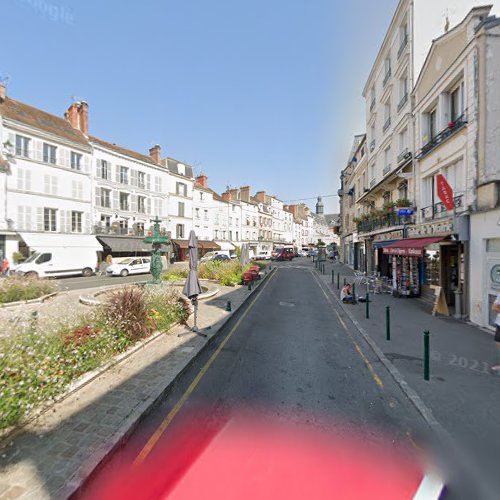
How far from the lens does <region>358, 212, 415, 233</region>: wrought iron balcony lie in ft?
43.3

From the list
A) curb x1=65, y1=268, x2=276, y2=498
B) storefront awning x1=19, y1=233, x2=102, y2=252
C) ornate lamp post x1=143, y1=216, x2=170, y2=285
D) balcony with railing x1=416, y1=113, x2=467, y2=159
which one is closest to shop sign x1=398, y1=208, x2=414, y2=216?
balcony with railing x1=416, y1=113, x2=467, y2=159

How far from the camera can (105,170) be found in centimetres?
2862

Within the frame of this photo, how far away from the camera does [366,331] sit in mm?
8000

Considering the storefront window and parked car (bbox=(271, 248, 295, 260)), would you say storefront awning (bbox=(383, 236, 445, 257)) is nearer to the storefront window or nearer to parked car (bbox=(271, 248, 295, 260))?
the storefront window

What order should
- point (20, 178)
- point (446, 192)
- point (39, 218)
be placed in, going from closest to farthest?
point (446, 192), point (20, 178), point (39, 218)

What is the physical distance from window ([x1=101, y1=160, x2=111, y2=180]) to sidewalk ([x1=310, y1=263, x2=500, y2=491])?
28534mm

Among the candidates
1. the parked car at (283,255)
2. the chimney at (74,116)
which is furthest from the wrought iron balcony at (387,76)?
the parked car at (283,255)

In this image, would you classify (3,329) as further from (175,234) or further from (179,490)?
(175,234)

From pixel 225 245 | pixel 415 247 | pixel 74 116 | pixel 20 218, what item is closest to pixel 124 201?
pixel 74 116

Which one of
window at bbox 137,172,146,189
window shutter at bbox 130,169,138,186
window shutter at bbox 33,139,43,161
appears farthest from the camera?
window at bbox 137,172,146,189

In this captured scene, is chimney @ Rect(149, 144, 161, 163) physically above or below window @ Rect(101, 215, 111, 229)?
above

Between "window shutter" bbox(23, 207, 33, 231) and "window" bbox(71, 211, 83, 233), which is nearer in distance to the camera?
"window shutter" bbox(23, 207, 33, 231)

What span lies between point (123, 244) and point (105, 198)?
516 cm

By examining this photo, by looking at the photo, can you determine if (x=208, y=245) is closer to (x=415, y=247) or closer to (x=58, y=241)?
(x=58, y=241)
